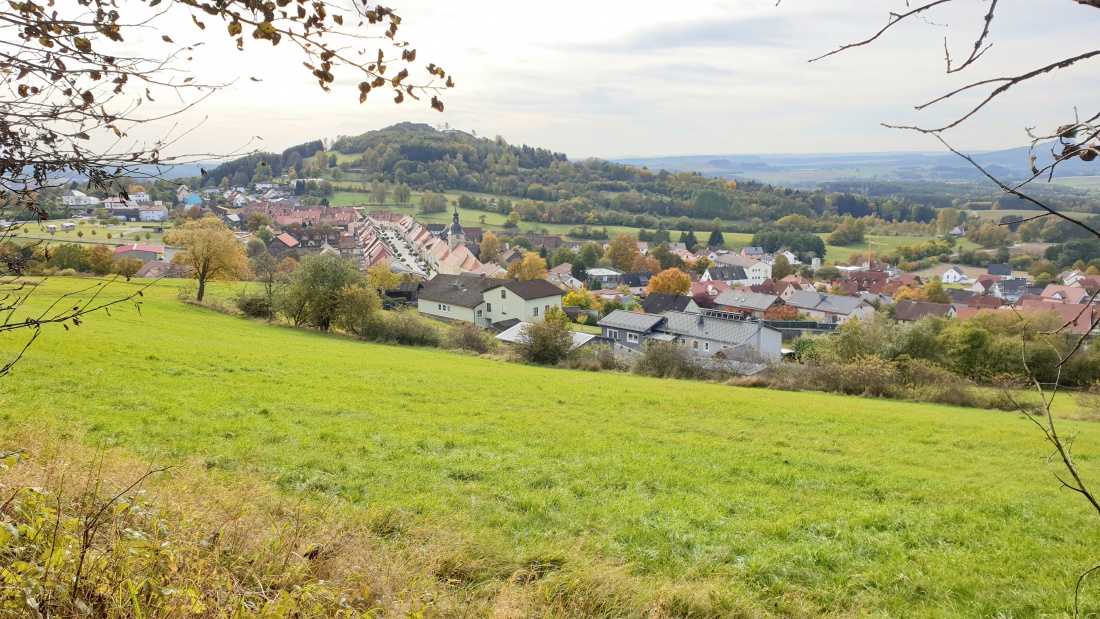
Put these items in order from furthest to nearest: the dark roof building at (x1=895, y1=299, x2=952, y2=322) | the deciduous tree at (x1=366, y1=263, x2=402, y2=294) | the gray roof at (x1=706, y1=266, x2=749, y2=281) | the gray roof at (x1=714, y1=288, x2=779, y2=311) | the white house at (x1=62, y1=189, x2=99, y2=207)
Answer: the gray roof at (x1=706, y1=266, x2=749, y2=281) → the gray roof at (x1=714, y1=288, x2=779, y2=311) → the dark roof building at (x1=895, y1=299, x2=952, y2=322) → the deciduous tree at (x1=366, y1=263, x2=402, y2=294) → the white house at (x1=62, y1=189, x2=99, y2=207)

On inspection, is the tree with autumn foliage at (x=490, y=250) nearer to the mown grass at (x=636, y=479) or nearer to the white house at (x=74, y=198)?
the white house at (x=74, y=198)

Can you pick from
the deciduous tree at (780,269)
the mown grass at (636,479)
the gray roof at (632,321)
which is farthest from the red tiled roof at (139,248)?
the deciduous tree at (780,269)

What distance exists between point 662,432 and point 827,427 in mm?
3918

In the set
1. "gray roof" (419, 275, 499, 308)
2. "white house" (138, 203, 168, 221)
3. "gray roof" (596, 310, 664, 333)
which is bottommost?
"gray roof" (596, 310, 664, 333)

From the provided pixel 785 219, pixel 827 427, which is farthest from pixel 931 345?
pixel 785 219

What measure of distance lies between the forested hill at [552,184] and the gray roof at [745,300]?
67.3 metres

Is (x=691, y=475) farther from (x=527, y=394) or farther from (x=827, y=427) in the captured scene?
(x=527, y=394)

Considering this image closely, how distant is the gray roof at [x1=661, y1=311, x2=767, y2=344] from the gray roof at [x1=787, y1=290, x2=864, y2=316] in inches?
1182

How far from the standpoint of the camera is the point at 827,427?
1309 cm

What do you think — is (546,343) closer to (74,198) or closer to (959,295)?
(74,198)

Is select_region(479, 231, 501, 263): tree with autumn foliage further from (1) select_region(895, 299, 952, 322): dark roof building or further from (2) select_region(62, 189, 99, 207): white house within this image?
(2) select_region(62, 189, 99, 207): white house

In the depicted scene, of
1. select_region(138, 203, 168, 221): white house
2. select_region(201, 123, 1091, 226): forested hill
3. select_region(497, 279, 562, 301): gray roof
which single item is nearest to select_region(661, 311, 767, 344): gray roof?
select_region(497, 279, 562, 301): gray roof

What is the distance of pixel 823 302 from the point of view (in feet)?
242

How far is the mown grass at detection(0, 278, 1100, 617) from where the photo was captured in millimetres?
4992
